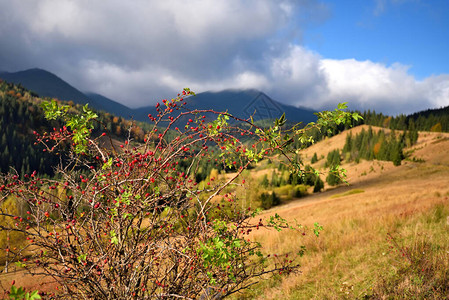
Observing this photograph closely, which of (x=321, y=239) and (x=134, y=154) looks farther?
(x=321, y=239)

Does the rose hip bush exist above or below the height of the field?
above

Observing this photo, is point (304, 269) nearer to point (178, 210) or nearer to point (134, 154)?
point (178, 210)

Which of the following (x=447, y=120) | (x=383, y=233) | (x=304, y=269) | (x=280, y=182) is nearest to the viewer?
(x=304, y=269)

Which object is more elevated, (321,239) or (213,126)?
(213,126)

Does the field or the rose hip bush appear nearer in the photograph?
the rose hip bush

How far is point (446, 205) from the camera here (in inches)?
369

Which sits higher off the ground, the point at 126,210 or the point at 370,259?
the point at 126,210

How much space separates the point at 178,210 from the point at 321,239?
7.28 m

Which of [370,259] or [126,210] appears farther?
[370,259]

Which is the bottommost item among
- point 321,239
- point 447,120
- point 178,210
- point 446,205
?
point 321,239

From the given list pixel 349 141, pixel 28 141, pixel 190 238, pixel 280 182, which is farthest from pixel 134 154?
pixel 28 141

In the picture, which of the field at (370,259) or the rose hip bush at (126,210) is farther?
the field at (370,259)

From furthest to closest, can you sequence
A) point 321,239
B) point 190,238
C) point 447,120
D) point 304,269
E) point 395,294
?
point 447,120 → point 321,239 → point 304,269 → point 395,294 → point 190,238

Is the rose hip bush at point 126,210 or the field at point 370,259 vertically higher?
the rose hip bush at point 126,210
